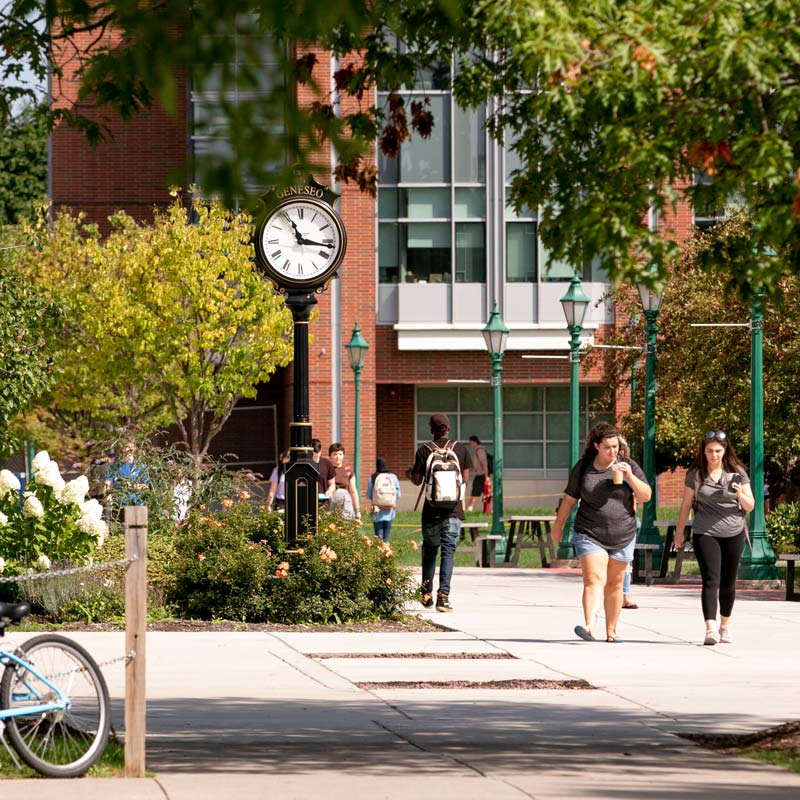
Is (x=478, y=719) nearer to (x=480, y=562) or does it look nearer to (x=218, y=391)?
(x=480, y=562)

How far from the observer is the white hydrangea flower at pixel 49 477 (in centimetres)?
1566

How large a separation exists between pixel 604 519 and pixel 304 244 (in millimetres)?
3973

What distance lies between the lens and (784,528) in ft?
78.5

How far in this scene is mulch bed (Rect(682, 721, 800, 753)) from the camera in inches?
349

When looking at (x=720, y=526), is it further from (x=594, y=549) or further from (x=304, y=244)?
(x=304, y=244)

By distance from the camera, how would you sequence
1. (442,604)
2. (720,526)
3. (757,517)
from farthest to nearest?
(757,517) → (442,604) → (720,526)

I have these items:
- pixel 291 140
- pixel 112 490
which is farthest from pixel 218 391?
pixel 291 140

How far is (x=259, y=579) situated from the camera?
15.2 m

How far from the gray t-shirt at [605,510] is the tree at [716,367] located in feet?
27.6

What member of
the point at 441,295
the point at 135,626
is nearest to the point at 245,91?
the point at 135,626

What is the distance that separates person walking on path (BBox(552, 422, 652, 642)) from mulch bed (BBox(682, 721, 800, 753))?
15.4 ft

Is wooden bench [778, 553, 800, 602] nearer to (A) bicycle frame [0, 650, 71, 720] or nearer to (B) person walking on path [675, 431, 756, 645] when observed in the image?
(B) person walking on path [675, 431, 756, 645]

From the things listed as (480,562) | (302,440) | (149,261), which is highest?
(149,261)

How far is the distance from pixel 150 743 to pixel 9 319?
18.7 metres
